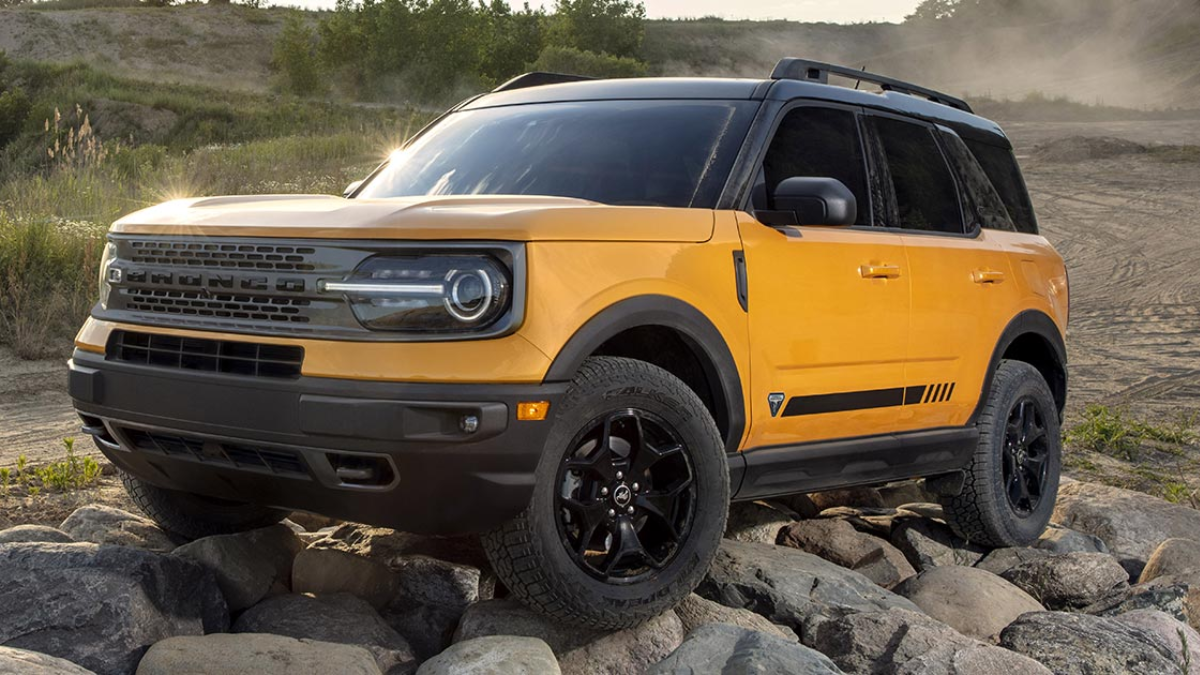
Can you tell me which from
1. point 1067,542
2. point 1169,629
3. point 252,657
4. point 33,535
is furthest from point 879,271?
point 33,535

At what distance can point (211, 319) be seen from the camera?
4062 millimetres

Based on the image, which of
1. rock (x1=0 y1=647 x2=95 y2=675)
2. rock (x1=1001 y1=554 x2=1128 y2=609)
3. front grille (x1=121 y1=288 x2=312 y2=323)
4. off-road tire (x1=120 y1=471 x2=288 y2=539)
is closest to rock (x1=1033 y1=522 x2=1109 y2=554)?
rock (x1=1001 y1=554 x2=1128 y2=609)

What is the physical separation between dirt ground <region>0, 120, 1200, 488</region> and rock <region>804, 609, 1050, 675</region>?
4.56 m

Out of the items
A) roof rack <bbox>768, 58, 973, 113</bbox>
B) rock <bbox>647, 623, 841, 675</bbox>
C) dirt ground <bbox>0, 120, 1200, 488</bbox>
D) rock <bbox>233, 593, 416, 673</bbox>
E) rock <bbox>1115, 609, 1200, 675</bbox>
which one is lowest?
dirt ground <bbox>0, 120, 1200, 488</bbox>

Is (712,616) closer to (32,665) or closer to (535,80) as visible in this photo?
(32,665)

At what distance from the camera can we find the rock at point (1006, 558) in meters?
6.40

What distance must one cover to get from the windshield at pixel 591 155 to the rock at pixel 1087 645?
6.65ft

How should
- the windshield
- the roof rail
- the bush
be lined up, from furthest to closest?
the bush, the roof rail, the windshield

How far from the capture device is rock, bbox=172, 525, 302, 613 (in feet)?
15.5

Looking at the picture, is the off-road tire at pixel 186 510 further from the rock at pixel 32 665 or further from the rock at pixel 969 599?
the rock at pixel 969 599

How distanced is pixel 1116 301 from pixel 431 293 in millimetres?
15498

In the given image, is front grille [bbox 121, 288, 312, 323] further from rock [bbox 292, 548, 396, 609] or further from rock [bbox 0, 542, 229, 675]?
rock [bbox 292, 548, 396, 609]

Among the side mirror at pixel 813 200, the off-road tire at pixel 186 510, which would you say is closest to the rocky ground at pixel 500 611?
the off-road tire at pixel 186 510

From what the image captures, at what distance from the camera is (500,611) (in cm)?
441
